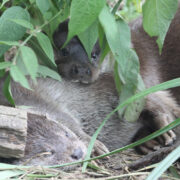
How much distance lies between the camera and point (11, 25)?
1.62 metres

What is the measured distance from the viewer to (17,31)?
64.3 inches

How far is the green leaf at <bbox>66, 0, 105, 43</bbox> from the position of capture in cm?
139

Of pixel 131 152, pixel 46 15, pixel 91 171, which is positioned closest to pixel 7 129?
pixel 91 171

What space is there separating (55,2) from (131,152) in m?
0.96

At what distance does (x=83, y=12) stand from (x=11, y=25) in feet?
1.25

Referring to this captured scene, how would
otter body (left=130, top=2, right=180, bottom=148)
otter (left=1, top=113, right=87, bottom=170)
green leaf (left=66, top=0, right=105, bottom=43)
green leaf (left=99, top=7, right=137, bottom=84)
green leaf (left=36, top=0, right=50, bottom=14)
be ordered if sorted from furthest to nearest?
otter body (left=130, top=2, right=180, bottom=148) < otter (left=1, top=113, right=87, bottom=170) < green leaf (left=36, top=0, right=50, bottom=14) < green leaf (left=99, top=7, right=137, bottom=84) < green leaf (left=66, top=0, right=105, bottom=43)

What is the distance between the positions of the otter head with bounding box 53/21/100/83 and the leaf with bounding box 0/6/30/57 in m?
0.60

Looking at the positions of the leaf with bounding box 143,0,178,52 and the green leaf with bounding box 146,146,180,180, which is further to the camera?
the leaf with bounding box 143,0,178,52

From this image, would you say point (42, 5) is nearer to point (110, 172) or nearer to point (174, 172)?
point (110, 172)

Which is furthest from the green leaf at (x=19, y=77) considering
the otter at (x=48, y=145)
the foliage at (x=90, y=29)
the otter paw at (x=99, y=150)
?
the otter paw at (x=99, y=150)

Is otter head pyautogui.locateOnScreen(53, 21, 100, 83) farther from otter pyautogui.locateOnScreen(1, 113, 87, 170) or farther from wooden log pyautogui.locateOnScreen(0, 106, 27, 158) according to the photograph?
wooden log pyautogui.locateOnScreen(0, 106, 27, 158)

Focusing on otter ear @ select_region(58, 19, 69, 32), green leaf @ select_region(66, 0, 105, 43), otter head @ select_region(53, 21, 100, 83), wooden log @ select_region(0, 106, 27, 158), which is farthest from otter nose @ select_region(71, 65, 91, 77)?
green leaf @ select_region(66, 0, 105, 43)

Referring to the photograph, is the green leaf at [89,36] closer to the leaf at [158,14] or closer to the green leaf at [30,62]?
the leaf at [158,14]

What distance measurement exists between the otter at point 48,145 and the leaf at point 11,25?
41 centimetres
